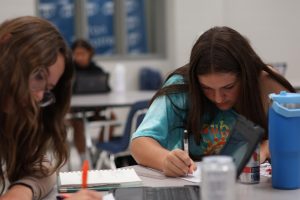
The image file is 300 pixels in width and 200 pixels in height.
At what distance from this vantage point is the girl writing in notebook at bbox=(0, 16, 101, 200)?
1.33 metres

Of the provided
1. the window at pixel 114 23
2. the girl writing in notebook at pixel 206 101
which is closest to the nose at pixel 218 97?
the girl writing in notebook at pixel 206 101

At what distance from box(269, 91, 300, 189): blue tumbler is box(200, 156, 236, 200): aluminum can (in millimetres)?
425

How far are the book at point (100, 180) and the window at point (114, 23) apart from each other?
16.8ft

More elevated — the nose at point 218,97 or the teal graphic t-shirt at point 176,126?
the nose at point 218,97

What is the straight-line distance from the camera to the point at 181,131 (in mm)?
1921

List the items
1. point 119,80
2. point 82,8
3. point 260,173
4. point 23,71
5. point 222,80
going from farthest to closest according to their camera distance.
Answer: point 82,8 < point 119,80 < point 222,80 < point 260,173 < point 23,71

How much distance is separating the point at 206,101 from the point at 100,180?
Answer: 556 mm

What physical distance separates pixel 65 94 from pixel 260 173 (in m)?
0.64

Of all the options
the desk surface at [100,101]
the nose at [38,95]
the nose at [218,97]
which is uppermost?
the nose at [38,95]

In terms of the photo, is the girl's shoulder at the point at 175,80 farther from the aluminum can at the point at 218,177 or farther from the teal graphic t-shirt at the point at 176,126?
the aluminum can at the point at 218,177

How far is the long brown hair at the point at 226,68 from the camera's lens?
1704mm

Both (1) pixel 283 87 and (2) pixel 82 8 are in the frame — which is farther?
(2) pixel 82 8

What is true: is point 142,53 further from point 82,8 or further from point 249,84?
point 249,84

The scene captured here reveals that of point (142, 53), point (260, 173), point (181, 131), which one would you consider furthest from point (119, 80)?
point (260, 173)
